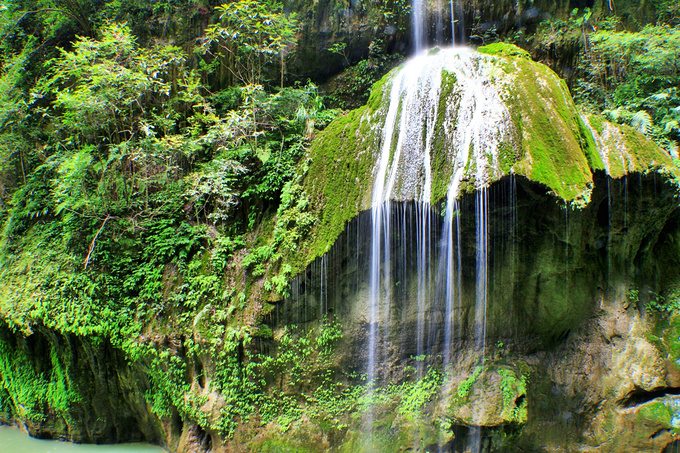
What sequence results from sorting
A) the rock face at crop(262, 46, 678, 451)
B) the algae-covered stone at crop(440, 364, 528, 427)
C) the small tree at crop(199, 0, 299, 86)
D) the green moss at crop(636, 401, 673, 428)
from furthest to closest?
the small tree at crop(199, 0, 299, 86) < the green moss at crop(636, 401, 673, 428) < the algae-covered stone at crop(440, 364, 528, 427) < the rock face at crop(262, 46, 678, 451)

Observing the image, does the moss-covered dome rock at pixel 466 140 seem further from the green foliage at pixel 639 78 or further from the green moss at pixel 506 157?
the green foliage at pixel 639 78

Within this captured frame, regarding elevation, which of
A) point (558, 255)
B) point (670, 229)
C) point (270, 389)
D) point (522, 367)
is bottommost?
point (270, 389)

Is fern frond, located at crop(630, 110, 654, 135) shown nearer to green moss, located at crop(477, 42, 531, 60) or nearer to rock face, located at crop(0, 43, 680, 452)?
rock face, located at crop(0, 43, 680, 452)

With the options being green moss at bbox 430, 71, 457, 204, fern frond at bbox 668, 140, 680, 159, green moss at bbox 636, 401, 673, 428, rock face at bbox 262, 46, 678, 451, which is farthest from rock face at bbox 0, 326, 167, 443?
fern frond at bbox 668, 140, 680, 159

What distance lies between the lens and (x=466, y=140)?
4.80 meters

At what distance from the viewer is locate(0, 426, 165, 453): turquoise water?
6738 mm

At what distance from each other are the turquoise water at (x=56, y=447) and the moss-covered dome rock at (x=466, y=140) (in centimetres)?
552

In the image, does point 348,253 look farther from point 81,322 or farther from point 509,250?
point 81,322

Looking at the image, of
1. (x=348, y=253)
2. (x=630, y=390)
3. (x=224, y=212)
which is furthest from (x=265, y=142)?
(x=630, y=390)

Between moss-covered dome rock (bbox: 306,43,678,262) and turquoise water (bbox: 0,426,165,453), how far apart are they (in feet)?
18.1

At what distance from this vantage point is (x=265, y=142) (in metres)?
7.15

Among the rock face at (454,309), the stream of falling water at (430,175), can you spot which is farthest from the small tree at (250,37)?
the stream of falling water at (430,175)

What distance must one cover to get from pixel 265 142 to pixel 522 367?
618 centimetres

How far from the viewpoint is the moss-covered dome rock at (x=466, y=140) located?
459 cm
